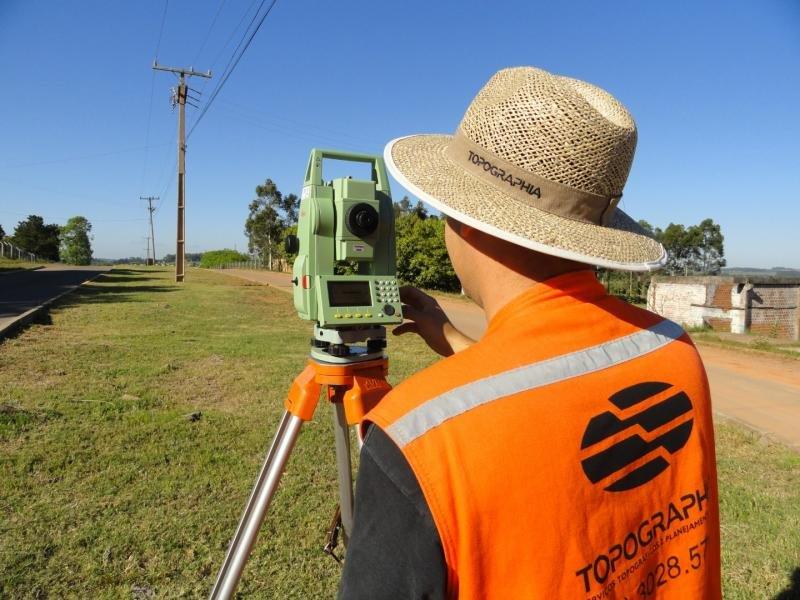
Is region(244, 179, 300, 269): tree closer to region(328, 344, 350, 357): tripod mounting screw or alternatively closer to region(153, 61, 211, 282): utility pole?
region(153, 61, 211, 282): utility pole

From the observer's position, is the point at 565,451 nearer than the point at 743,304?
Yes

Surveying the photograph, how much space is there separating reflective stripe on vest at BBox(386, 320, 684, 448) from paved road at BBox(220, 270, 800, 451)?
4.70 metres

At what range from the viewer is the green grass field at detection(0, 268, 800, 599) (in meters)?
2.46

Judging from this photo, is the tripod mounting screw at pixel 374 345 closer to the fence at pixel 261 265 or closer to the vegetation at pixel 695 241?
the vegetation at pixel 695 241

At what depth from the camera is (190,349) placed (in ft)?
24.2

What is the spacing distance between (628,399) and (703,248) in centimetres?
3379

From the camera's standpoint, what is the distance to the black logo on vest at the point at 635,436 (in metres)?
0.75

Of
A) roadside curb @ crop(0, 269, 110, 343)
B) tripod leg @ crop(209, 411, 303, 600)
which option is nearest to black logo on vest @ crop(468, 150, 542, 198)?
A: tripod leg @ crop(209, 411, 303, 600)

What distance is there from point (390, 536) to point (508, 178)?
58 cm

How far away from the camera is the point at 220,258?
67.6m

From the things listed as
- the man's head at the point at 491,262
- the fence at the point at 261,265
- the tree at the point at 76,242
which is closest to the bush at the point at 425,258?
the fence at the point at 261,265

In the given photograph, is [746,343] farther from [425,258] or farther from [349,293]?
[425,258]

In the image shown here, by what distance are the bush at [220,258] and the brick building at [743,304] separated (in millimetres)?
56140

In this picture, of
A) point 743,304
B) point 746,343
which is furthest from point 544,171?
point 743,304
